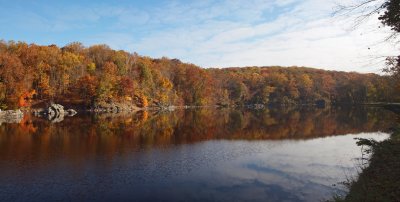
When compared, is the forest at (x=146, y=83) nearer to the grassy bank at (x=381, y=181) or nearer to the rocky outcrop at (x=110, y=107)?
the rocky outcrop at (x=110, y=107)

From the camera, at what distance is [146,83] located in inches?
4525

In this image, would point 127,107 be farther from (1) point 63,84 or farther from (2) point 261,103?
(2) point 261,103

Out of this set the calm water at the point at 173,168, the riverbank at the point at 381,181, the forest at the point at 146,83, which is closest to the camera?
the riverbank at the point at 381,181

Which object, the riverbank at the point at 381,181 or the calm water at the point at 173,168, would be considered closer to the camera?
the riverbank at the point at 381,181

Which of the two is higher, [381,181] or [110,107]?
[110,107]

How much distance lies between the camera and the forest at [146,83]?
8762 centimetres

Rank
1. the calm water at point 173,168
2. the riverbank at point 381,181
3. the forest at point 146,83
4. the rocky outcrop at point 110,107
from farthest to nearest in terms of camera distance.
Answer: the rocky outcrop at point 110,107 < the forest at point 146,83 < the calm water at point 173,168 < the riverbank at point 381,181

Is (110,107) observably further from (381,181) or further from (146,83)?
(381,181)

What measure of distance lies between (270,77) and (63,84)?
93721mm

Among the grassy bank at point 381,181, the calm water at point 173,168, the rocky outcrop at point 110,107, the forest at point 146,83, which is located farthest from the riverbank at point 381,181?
the rocky outcrop at point 110,107

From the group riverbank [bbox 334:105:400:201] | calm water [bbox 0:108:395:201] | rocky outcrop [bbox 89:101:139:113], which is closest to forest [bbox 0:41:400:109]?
rocky outcrop [bbox 89:101:139:113]

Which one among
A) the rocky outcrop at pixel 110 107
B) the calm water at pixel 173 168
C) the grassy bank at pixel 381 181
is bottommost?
the calm water at pixel 173 168

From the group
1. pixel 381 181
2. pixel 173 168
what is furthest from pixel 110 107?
pixel 381 181

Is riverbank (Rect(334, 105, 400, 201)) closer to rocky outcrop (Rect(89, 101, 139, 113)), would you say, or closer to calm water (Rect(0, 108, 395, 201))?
calm water (Rect(0, 108, 395, 201))
